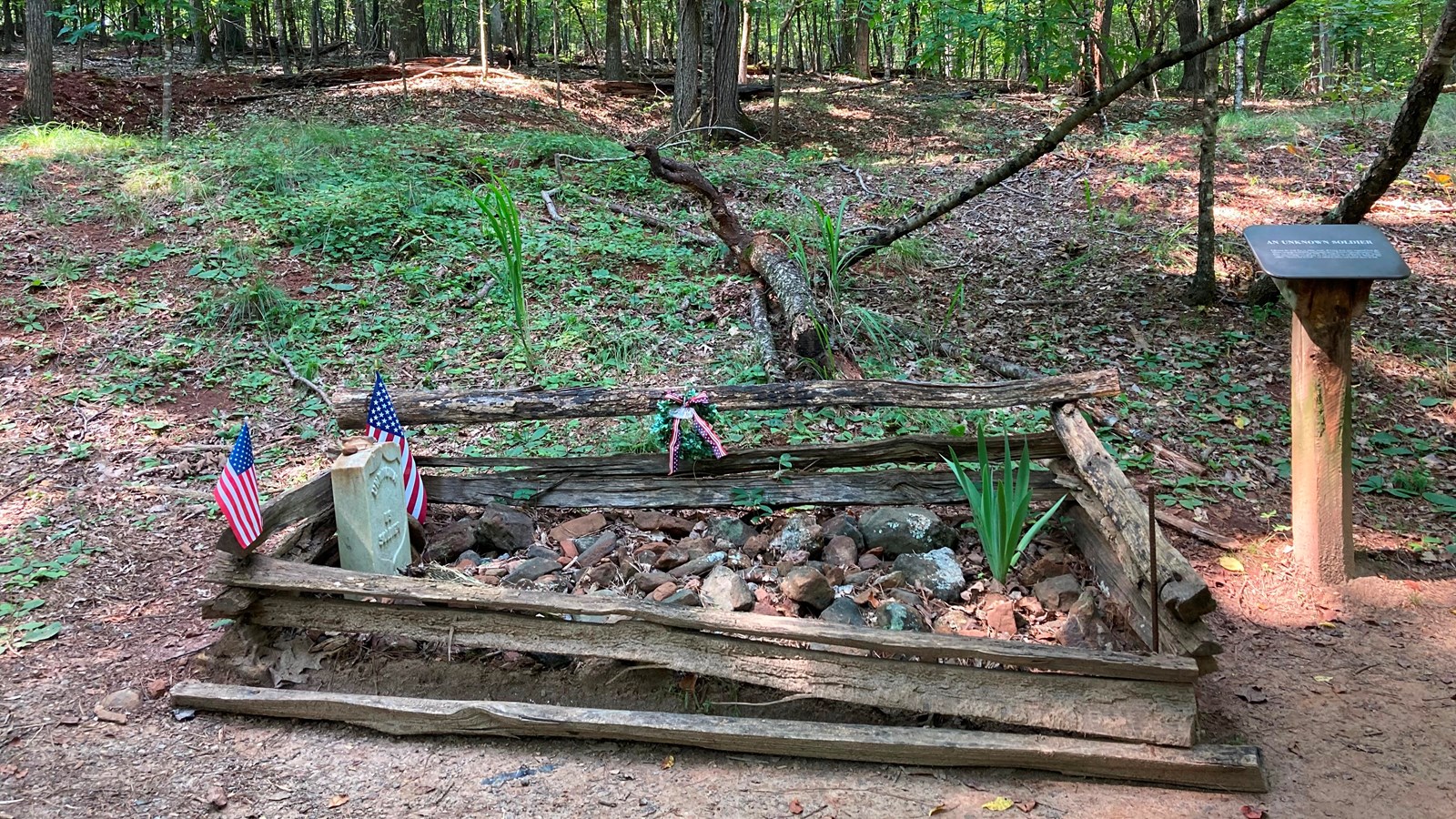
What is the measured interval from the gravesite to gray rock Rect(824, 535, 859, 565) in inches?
1.2

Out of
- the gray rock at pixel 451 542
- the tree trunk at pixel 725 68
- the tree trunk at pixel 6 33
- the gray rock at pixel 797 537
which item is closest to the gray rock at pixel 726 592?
the gray rock at pixel 797 537

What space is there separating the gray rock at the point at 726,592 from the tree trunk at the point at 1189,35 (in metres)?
10.2

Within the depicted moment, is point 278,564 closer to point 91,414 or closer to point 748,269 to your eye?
point 91,414

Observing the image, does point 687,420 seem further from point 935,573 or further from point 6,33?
point 6,33

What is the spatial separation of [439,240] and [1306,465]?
642 cm

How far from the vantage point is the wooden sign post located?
11.6 feet

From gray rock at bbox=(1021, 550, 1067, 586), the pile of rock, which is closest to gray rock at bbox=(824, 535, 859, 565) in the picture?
the pile of rock

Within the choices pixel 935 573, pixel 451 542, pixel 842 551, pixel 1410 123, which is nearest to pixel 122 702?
pixel 451 542

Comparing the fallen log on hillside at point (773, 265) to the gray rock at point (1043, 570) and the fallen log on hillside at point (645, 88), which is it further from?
the fallen log on hillside at point (645, 88)

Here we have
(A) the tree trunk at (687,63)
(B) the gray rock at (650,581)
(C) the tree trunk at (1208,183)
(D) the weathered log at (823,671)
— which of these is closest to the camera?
(D) the weathered log at (823,671)

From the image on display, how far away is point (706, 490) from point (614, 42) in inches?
497

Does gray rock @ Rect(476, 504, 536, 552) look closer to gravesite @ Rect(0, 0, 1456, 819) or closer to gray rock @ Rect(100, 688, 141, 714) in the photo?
gravesite @ Rect(0, 0, 1456, 819)

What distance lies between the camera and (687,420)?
4.12 m

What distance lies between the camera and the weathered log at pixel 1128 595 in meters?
2.86
